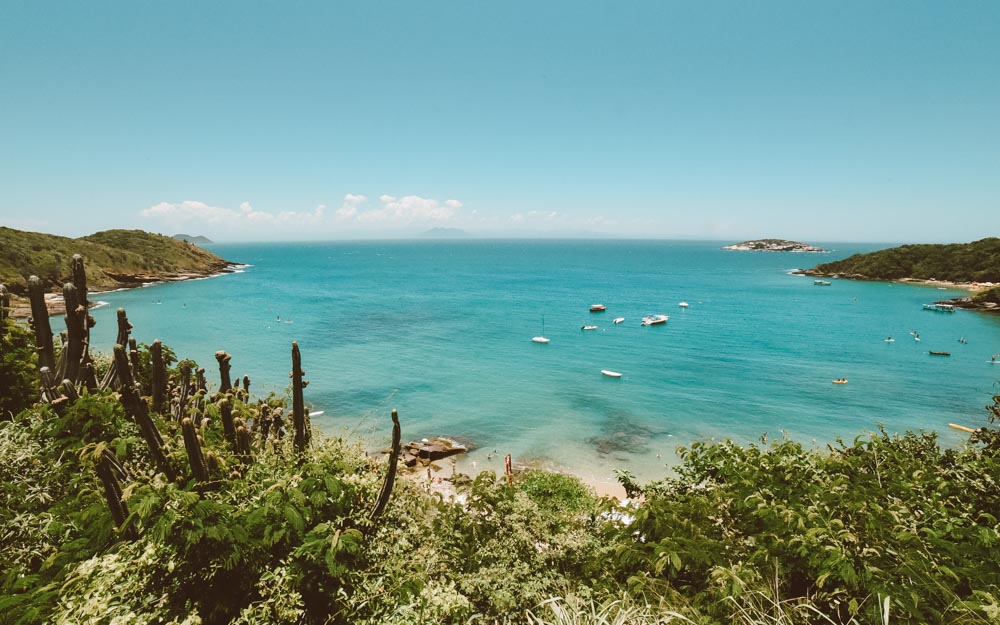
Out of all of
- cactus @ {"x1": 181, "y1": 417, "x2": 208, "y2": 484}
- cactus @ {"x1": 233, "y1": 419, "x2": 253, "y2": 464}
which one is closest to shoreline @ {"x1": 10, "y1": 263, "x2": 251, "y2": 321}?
cactus @ {"x1": 233, "y1": 419, "x2": 253, "y2": 464}

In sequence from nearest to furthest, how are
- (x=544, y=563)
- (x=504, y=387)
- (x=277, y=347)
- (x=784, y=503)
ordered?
(x=784, y=503), (x=544, y=563), (x=504, y=387), (x=277, y=347)

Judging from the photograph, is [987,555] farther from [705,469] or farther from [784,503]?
[705,469]

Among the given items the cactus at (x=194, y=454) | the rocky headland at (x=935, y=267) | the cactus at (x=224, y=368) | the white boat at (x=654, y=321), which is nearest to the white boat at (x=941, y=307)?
the rocky headland at (x=935, y=267)

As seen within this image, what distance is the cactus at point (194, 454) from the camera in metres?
4.92

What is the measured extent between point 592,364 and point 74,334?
126 feet

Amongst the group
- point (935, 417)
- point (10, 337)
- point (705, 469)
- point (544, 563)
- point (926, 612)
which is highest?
point (10, 337)

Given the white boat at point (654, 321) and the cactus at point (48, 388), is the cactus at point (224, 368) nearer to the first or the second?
the cactus at point (48, 388)

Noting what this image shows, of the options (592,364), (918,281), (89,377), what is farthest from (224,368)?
(918,281)

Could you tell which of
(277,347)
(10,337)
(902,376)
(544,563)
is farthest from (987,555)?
(277,347)

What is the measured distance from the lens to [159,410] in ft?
29.5

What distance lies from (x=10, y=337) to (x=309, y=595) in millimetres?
10170

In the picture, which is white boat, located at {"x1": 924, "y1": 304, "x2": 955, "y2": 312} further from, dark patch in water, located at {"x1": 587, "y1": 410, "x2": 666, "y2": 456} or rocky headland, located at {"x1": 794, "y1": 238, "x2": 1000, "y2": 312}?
dark patch in water, located at {"x1": 587, "y1": 410, "x2": 666, "y2": 456}

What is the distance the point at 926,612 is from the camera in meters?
4.84

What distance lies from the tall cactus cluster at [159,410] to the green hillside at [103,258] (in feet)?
210
